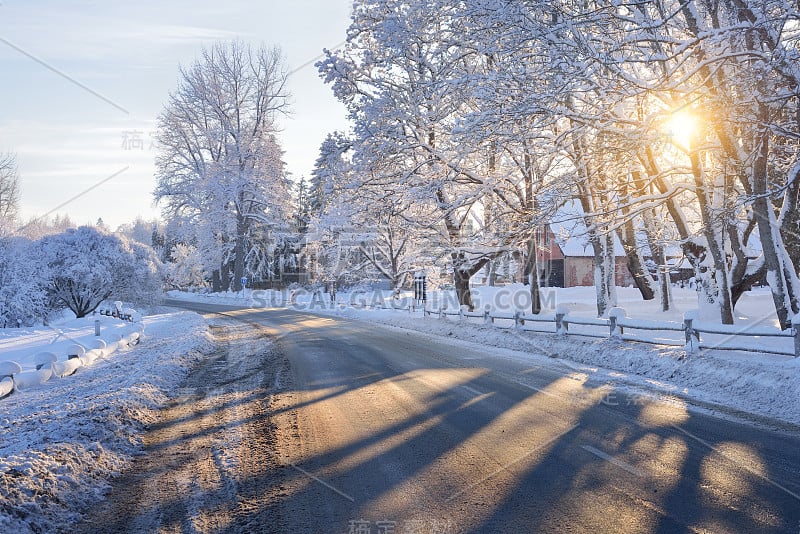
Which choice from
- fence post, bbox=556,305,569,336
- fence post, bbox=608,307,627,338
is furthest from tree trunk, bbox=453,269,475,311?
fence post, bbox=608,307,627,338

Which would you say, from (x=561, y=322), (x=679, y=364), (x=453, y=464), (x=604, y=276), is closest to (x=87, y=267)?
(x=561, y=322)

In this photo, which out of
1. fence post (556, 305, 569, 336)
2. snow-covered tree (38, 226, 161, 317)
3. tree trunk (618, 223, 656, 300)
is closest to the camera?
fence post (556, 305, 569, 336)

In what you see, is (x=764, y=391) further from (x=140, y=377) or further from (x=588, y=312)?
(x=588, y=312)

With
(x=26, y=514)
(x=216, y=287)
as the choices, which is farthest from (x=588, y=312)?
(x=216, y=287)

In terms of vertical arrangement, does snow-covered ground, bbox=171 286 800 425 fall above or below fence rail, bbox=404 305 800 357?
below

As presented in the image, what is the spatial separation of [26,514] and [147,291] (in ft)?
104

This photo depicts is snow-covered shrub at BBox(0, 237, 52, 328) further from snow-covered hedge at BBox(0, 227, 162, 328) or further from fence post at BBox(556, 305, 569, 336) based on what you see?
fence post at BBox(556, 305, 569, 336)

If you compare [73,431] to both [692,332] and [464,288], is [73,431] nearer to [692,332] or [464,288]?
[692,332]

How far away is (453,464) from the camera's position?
20.2 feet

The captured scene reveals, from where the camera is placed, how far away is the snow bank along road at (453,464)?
482 centimetres

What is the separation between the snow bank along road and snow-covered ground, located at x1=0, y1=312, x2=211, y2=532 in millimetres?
391

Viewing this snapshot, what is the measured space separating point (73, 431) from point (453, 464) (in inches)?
181

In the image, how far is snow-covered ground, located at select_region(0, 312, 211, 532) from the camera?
5062 millimetres

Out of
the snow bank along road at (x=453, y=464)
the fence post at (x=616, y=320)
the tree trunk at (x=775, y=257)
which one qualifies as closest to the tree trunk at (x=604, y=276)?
the fence post at (x=616, y=320)
